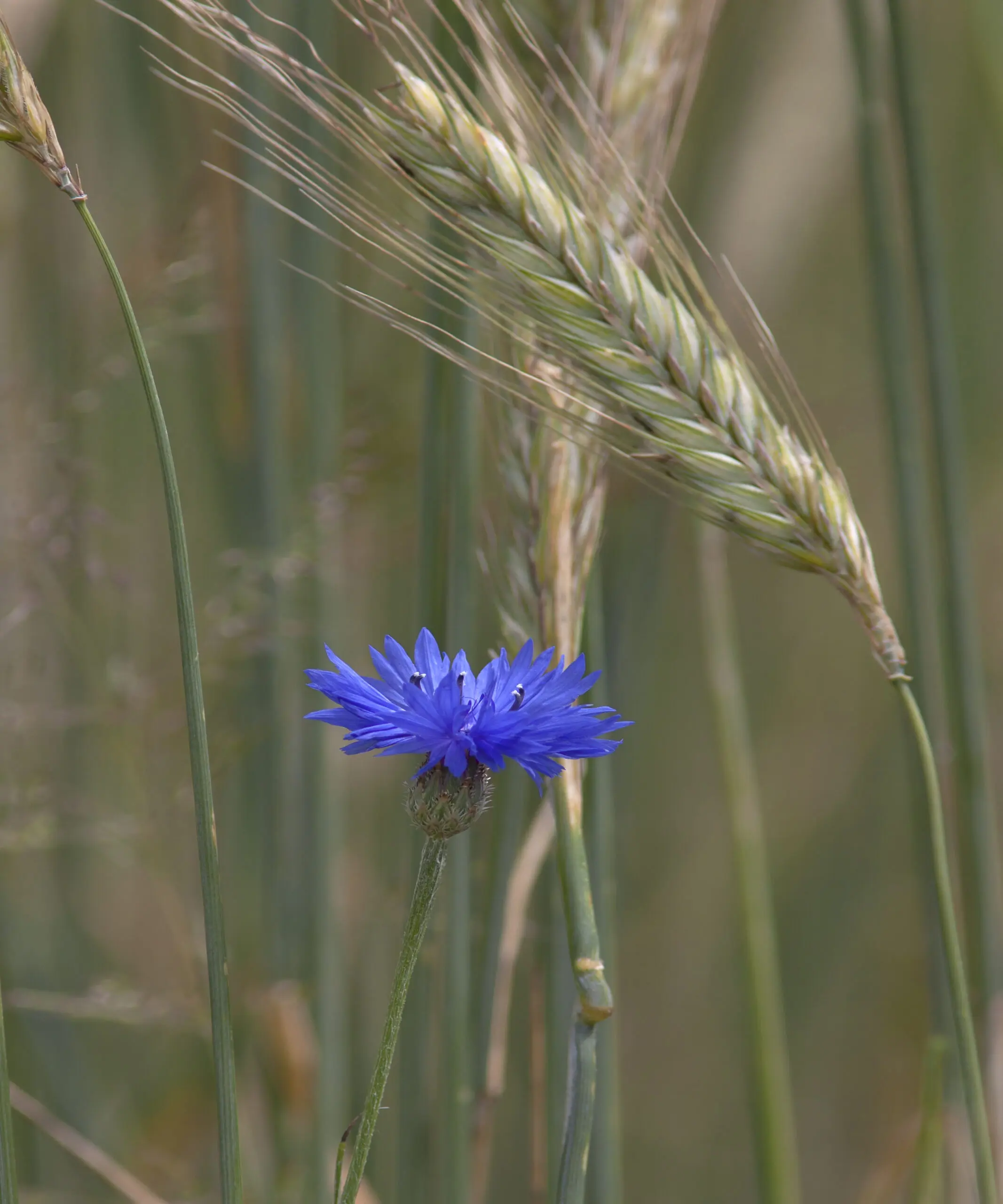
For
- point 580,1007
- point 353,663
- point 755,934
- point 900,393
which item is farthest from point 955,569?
point 353,663

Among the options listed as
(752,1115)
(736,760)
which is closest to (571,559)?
(736,760)

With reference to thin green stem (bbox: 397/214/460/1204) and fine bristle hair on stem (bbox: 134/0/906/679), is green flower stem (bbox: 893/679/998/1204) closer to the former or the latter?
fine bristle hair on stem (bbox: 134/0/906/679)

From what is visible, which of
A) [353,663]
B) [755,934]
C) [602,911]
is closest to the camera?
[602,911]

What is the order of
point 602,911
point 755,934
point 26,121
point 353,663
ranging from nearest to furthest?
point 26,121 → point 602,911 → point 755,934 → point 353,663

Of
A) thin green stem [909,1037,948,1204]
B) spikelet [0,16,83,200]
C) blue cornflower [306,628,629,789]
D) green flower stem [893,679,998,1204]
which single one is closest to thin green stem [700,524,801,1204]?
thin green stem [909,1037,948,1204]

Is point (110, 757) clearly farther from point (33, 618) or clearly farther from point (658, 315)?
point (658, 315)

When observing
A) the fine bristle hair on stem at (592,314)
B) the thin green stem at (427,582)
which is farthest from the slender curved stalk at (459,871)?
the fine bristle hair on stem at (592,314)

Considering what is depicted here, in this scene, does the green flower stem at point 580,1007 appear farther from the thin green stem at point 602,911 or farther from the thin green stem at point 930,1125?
the thin green stem at point 930,1125

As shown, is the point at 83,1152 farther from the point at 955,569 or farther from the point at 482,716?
the point at 955,569
